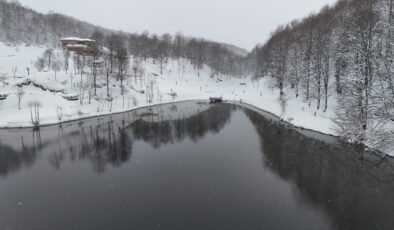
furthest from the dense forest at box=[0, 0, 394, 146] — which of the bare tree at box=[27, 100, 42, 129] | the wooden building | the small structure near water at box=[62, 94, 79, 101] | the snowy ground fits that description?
the bare tree at box=[27, 100, 42, 129]

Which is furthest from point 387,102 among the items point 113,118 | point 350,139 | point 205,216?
point 113,118

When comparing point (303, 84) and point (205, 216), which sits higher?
point (303, 84)

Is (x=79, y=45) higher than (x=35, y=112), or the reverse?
→ (x=79, y=45)

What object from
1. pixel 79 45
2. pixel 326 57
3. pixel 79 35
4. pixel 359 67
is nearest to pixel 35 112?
pixel 359 67

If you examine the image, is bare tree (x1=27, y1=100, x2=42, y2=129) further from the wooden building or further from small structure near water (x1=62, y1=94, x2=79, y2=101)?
the wooden building

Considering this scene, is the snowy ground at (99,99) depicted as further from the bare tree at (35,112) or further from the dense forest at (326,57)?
the dense forest at (326,57)

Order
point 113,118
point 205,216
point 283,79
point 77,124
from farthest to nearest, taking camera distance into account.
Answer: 1. point 283,79
2. point 113,118
3. point 77,124
4. point 205,216

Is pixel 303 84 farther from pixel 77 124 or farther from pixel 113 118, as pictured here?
pixel 77 124

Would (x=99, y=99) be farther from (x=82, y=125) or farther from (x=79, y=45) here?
(x=79, y=45)
